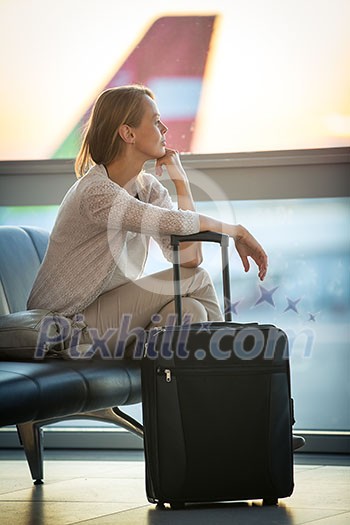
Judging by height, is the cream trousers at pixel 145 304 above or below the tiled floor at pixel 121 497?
above

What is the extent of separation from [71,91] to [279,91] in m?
0.76

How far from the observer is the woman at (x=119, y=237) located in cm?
233

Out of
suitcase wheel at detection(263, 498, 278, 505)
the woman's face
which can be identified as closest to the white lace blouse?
the woman's face

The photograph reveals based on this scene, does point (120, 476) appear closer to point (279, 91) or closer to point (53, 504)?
point (53, 504)

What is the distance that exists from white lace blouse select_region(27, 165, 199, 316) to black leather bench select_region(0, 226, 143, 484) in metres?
0.18

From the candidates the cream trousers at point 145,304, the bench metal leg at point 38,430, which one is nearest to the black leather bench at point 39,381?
the bench metal leg at point 38,430

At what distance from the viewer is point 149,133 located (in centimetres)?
252

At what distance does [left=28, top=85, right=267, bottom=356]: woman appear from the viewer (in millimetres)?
2328

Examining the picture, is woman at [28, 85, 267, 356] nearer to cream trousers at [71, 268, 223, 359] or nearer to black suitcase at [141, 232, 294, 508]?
cream trousers at [71, 268, 223, 359]

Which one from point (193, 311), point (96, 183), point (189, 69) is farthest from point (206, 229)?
point (189, 69)

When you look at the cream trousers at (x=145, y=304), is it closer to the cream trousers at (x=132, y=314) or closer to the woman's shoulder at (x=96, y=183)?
the cream trousers at (x=132, y=314)

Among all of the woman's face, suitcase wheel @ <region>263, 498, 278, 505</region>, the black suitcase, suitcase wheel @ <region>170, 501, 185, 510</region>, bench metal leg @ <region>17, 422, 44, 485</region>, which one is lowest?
bench metal leg @ <region>17, 422, 44, 485</region>

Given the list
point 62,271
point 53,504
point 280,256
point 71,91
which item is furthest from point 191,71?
point 53,504

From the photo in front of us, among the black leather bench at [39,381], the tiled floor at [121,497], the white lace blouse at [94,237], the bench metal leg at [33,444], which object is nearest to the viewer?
the black leather bench at [39,381]
